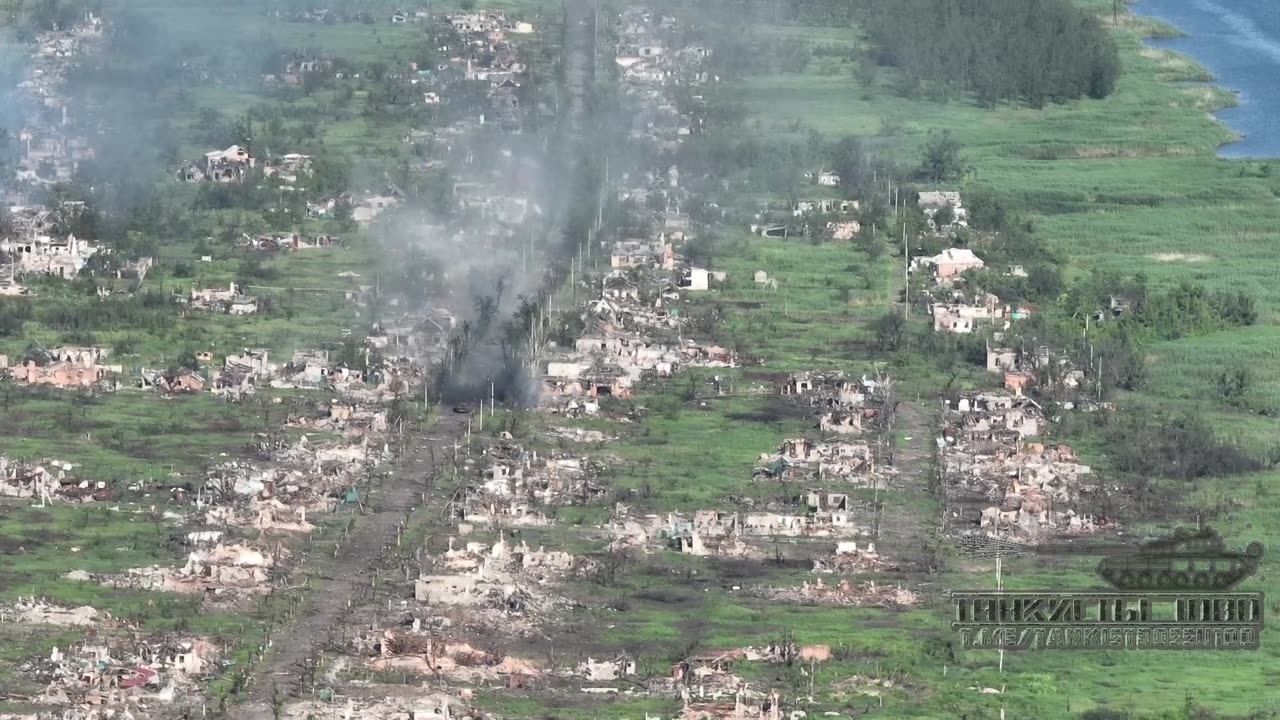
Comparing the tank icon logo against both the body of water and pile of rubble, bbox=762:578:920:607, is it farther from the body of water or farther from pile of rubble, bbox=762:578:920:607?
the body of water

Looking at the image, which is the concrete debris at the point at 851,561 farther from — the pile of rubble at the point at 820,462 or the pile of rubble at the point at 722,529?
the pile of rubble at the point at 820,462

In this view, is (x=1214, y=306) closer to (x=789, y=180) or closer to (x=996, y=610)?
(x=789, y=180)

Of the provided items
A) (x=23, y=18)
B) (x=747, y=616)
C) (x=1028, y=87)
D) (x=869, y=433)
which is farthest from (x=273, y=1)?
(x=747, y=616)

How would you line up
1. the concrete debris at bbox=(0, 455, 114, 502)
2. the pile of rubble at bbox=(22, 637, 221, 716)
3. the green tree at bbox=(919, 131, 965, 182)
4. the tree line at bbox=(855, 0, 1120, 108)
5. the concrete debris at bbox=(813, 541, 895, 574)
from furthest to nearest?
the tree line at bbox=(855, 0, 1120, 108), the green tree at bbox=(919, 131, 965, 182), the concrete debris at bbox=(0, 455, 114, 502), the concrete debris at bbox=(813, 541, 895, 574), the pile of rubble at bbox=(22, 637, 221, 716)

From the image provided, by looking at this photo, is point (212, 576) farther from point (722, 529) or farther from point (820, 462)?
point (820, 462)

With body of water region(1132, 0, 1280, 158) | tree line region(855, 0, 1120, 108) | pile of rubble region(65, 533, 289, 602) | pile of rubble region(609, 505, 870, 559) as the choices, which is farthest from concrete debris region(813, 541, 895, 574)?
tree line region(855, 0, 1120, 108)

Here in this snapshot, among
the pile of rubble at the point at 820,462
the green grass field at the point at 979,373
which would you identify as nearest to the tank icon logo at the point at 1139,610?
the green grass field at the point at 979,373

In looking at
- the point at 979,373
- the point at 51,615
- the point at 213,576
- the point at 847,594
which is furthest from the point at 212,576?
the point at 979,373
